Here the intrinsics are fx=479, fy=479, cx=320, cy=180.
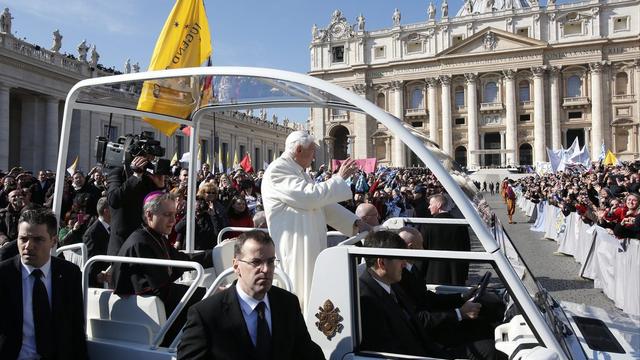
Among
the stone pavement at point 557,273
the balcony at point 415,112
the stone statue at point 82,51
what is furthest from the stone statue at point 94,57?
the balcony at point 415,112

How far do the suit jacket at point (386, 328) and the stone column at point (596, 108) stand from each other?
63.3 m

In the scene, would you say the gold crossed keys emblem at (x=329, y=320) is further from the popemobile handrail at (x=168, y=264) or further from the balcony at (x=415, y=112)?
the balcony at (x=415, y=112)

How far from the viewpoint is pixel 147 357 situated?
10.8ft

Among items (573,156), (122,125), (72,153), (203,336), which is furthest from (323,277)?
(122,125)

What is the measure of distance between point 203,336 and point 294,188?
1.39 m

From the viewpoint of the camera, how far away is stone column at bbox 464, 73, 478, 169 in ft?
205

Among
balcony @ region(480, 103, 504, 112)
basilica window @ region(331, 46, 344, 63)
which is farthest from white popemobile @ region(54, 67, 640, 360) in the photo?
basilica window @ region(331, 46, 344, 63)

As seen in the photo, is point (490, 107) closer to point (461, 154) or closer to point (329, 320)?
point (461, 154)

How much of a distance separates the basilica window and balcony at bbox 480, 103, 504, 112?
21810 mm

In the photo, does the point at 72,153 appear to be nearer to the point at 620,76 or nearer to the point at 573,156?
the point at 573,156

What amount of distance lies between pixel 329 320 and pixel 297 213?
1.00 meters

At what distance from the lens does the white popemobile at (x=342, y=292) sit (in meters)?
2.77

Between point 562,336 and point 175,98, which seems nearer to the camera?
point 562,336

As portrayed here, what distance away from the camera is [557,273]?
1090 centimetres
